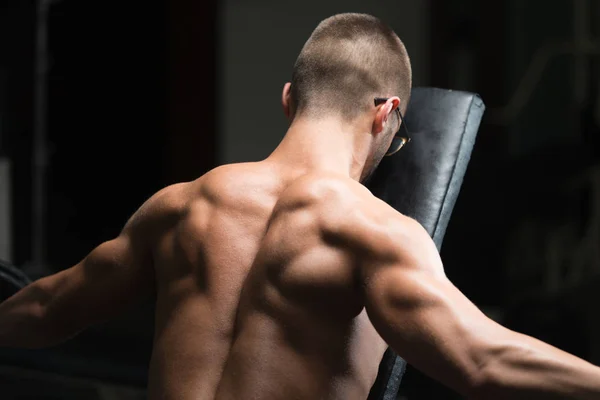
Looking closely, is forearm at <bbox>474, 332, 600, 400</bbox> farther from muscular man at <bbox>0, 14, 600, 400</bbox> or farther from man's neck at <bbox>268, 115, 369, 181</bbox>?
man's neck at <bbox>268, 115, 369, 181</bbox>

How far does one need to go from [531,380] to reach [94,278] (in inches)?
27.0

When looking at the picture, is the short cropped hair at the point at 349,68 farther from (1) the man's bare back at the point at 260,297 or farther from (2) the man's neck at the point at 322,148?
(1) the man's bare back at the point at 260,297

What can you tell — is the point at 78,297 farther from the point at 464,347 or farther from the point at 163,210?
the point at 464,347

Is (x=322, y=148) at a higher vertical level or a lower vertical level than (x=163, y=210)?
higher

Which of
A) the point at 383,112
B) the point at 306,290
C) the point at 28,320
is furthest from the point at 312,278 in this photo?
the point at 28,320

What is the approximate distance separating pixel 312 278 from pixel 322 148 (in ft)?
0.72

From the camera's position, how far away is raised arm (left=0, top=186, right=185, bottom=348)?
129 cm

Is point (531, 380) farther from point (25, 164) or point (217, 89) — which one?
point (217, 89)

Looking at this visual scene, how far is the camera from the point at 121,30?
5266 millimetres

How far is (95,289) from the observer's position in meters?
1.35

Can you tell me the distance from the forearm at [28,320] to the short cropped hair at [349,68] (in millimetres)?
508

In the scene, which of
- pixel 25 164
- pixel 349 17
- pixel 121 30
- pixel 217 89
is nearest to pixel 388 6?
pixel 217 89

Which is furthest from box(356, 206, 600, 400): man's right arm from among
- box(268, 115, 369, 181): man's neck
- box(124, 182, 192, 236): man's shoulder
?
box(124, 182, 192, 236): man's shoulder

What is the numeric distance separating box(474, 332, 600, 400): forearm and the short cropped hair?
17.5 inches
